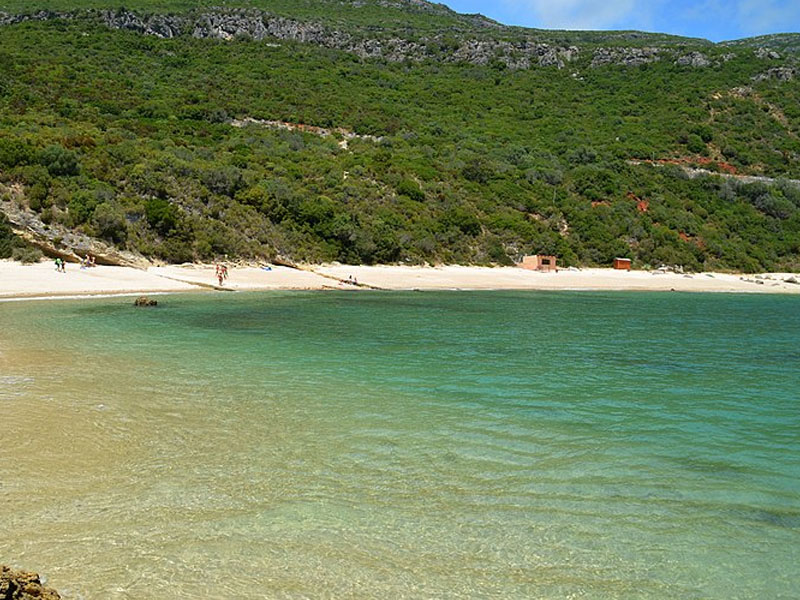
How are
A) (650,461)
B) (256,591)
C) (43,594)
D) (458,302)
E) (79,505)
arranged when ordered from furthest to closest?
(458,302), (650,461), (79,505), (256,591), (43,594)

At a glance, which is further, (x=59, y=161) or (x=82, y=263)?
(x=59, y=161)

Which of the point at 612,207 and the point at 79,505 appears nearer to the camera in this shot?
the point at 79,505

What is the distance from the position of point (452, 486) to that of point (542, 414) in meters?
3.40

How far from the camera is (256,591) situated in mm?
4418

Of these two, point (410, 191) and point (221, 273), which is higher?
point (410, 191)

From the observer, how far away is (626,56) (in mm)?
99562

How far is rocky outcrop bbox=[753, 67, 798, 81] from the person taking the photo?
284ft

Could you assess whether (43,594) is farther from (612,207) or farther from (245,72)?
(245,72)

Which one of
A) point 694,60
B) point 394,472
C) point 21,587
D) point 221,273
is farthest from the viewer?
point 694,60

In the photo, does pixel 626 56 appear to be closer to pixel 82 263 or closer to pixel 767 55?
pixel 767 55

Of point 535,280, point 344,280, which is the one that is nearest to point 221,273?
point 344,280

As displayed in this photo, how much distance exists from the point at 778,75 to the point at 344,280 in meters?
80.0

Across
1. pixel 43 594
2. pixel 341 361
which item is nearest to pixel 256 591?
pixel 43 594

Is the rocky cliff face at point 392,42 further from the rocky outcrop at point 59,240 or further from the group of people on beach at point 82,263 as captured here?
the group of people on beach at point 82,263
